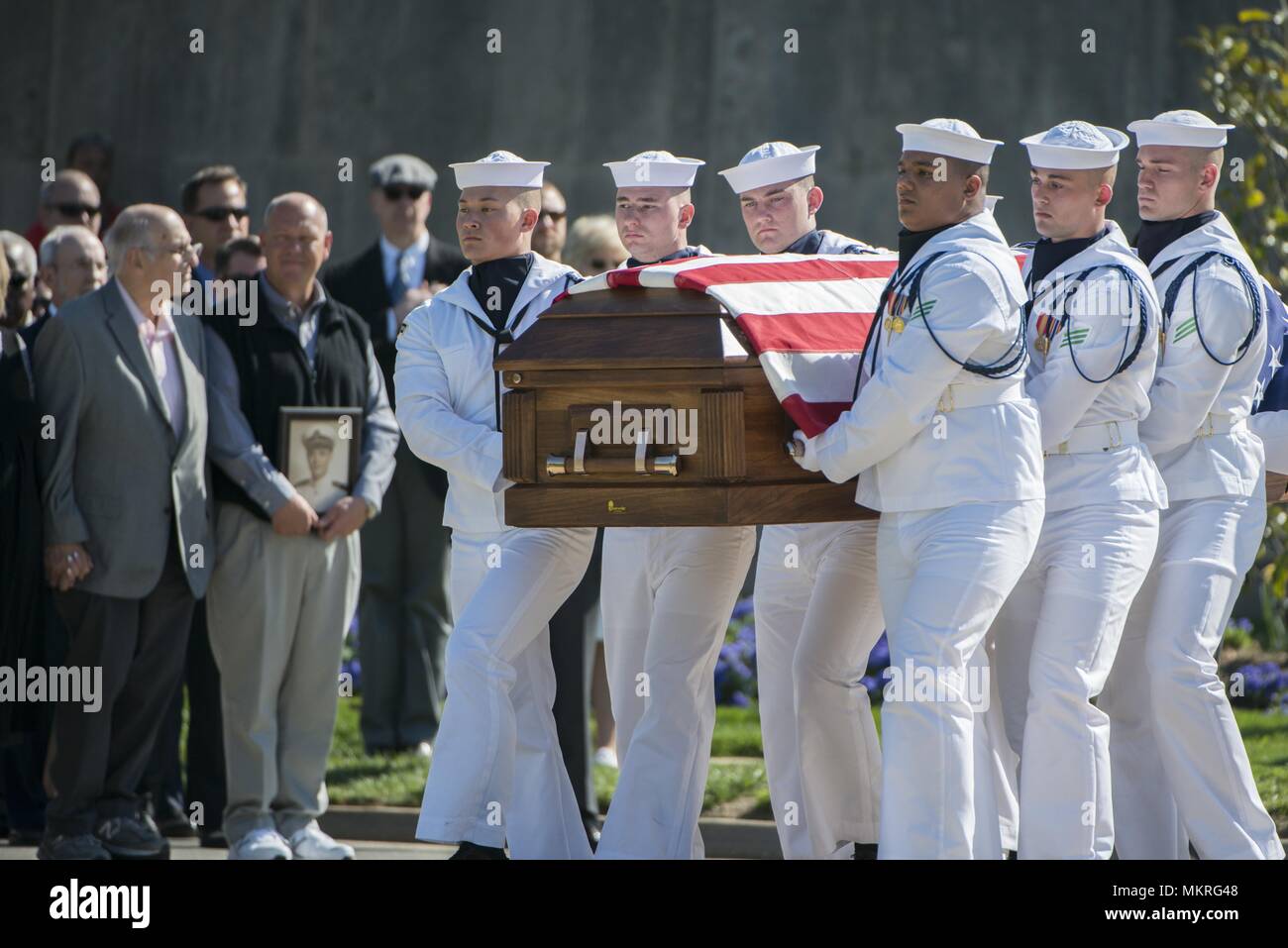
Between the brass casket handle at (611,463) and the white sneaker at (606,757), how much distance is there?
3481 mm

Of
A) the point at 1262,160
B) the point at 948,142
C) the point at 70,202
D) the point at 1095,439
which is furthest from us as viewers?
the point at 70,202

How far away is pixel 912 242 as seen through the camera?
234 inches

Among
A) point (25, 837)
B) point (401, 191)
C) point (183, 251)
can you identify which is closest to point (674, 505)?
point (183, 251)

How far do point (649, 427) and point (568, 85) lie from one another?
703 cm

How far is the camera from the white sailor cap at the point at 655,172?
7.08 metres

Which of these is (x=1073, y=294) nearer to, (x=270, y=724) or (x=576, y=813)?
(x=576, y=813)

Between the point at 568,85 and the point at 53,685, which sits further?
the point at 568,85

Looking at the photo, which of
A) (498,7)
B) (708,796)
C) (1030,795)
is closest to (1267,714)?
(708,796)

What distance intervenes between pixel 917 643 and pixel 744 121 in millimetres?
7147

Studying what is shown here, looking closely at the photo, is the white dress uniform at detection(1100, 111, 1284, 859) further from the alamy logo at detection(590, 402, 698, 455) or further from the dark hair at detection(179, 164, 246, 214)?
the dark hair at detection(179, 164, 246, 214)

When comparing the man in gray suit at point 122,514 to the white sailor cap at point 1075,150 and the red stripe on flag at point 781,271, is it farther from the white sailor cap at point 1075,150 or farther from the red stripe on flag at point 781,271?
the white sailor cap at point 1075,150

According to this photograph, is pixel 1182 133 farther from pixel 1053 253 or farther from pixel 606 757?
pixel 606 757
